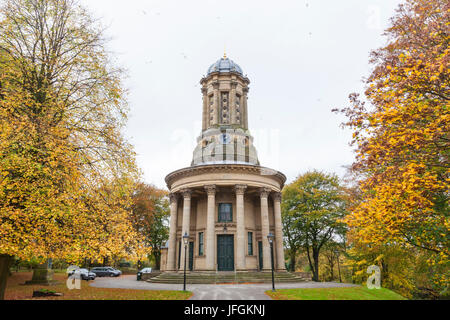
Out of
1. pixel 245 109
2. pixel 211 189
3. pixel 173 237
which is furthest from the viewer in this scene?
pixel 245 109

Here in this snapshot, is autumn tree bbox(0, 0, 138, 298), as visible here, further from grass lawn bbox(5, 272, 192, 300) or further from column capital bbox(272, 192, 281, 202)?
column capital bbox(272, 192, 281, 202)

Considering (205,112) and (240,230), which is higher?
(205,112)

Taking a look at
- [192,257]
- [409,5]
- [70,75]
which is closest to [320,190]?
[192,257]

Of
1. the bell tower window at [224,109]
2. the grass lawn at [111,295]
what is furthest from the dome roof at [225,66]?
the grass lawn at [111,295]

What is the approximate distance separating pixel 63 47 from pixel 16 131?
5.66m

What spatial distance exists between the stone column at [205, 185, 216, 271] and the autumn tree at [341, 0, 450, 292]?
18.3 meters

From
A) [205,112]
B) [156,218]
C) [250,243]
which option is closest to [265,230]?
[250,243]

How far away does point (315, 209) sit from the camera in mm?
38375

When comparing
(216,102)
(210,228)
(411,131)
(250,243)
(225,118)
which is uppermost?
(216,102)

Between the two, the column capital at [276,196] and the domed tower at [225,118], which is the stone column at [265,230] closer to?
the column capital at [276,196]

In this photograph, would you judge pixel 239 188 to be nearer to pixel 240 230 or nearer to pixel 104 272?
pixel 240 230

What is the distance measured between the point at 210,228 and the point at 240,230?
3001 mm

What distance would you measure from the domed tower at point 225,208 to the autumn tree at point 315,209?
6384 millimetres

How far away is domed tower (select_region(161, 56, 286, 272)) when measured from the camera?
94.7 feet
